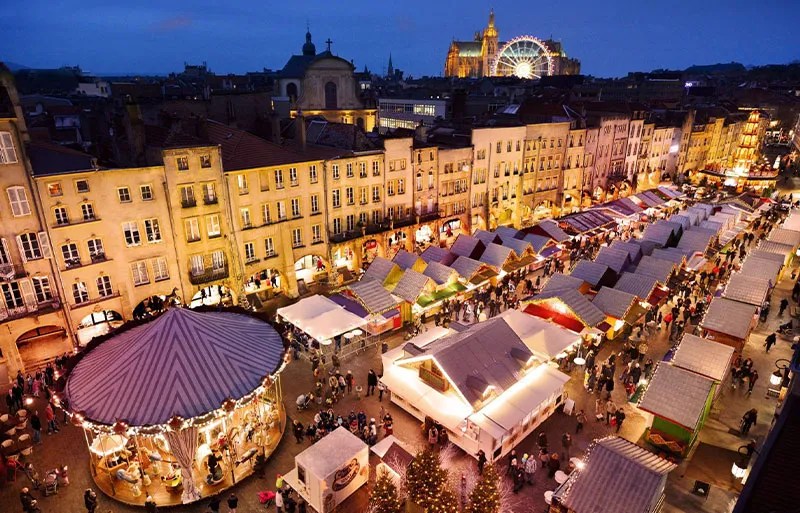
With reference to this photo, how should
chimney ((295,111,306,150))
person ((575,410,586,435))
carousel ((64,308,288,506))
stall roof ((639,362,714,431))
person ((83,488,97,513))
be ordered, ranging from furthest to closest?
chimney ((295,111,306,150)) < person ((575,410,586,435)) < stall roof ((639,362,714,431)) < carousel ((64,308,288,506)) < person ((83,488,97,513))

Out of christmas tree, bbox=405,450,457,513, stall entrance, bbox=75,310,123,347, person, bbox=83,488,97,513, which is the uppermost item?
christmas tree, bbox=405,450,457,513

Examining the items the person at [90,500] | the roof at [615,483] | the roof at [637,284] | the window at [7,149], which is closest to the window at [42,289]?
the window at [7,149]

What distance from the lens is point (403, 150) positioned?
1687 inches

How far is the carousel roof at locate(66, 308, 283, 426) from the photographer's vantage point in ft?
62.2

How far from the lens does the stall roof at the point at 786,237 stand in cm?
4291

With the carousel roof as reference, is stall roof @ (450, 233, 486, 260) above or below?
below

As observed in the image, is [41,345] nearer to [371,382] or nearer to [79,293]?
[79,293]

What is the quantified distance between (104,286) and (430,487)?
2429 centimetres


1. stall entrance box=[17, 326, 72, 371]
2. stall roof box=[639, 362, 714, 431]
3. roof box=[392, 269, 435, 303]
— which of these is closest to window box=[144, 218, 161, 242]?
stall entrance box=[17, 326, 72, 371]

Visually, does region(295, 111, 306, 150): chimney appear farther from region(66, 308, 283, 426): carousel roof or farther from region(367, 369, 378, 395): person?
region(367, 369, 378, 395): person

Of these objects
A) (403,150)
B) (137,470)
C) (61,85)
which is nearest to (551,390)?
(137,470)

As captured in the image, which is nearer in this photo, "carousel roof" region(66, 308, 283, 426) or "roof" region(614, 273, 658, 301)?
"carousel roof" region(66, 308, 283, 426)

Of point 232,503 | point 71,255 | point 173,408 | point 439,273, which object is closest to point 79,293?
point 71,255

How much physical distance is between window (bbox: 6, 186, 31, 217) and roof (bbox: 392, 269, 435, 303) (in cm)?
2182
